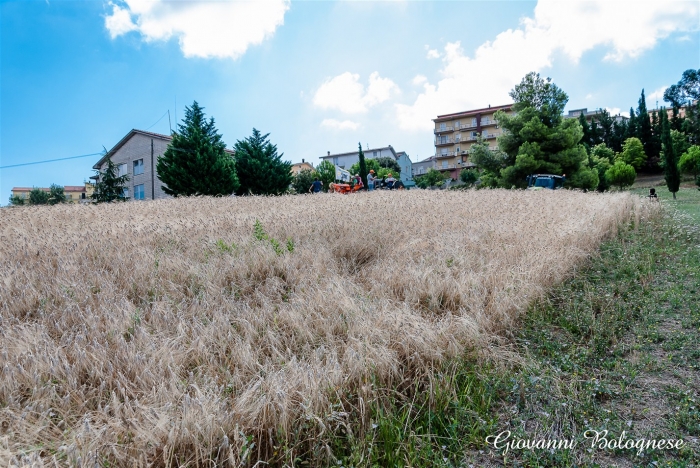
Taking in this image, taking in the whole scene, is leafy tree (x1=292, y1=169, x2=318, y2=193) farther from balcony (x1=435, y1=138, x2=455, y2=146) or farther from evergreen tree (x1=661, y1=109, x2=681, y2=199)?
balcony (x1=435, y1=138, x2=455, y2=146)

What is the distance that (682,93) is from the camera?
57.9m

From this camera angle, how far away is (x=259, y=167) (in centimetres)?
3034

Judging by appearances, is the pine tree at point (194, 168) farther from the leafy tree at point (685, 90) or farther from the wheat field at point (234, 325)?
the leafy tree at point (685, 90)

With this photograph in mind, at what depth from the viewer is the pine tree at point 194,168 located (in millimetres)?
25172

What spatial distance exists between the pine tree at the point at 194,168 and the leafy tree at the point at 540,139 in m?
19.5

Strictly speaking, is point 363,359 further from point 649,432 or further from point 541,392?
point 649,432

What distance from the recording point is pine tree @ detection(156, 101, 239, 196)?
82.6 feet

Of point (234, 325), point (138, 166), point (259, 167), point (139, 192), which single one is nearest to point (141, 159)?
point (138, 166)

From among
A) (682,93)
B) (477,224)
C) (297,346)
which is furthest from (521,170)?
(682,93)

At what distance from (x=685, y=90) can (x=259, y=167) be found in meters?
66.4

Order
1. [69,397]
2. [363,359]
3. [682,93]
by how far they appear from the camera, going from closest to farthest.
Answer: [69,397] < [363,359] < [682,93]

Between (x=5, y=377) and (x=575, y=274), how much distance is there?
19.8ft

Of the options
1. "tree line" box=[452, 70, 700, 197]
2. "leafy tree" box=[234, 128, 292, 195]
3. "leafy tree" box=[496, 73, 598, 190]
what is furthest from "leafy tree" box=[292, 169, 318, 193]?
"leafy tree" box=[496, 73, 598, 190]

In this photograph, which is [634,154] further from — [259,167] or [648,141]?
[259,167]
